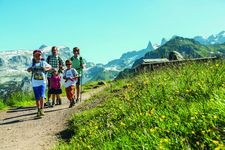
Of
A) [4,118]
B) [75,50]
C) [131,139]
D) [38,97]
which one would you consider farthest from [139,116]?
[75,50]

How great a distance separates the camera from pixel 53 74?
63.4 feet

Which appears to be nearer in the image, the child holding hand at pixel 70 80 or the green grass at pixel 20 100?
the child holding hand at pixel 70 80

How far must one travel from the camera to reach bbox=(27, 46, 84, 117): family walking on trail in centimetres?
1518

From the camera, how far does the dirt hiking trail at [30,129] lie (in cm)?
1103

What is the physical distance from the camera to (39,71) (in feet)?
49.9

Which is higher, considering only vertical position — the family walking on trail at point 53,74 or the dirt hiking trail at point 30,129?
the family walking on trail at point 53,74

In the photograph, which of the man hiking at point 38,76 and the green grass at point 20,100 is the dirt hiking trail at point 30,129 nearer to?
the man hiking at point 38,76

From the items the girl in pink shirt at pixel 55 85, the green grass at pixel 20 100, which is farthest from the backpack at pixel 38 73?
the green grass at pixel 20 100

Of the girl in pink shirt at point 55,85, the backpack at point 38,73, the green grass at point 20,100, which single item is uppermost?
the backpack at point 38,73

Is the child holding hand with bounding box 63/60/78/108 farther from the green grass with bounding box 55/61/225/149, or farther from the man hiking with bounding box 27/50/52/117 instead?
the green grass with bounding box 55/61/225/149

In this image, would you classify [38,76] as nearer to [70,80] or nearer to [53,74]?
[70,80]

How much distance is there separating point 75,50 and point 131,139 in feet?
44.5

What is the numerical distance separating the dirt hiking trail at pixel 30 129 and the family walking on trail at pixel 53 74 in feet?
2.83

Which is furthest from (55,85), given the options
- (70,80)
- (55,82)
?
(70,80)
